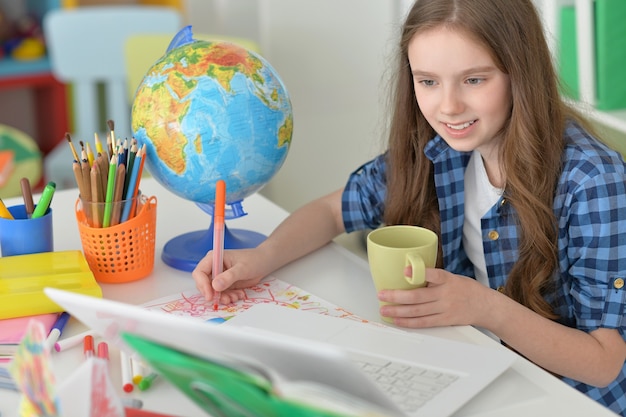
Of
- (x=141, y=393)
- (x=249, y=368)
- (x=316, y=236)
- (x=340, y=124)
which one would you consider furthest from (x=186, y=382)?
(x=340, y=124)

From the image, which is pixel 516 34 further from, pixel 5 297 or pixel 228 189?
pixel 5 297

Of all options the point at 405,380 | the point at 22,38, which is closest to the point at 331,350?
the point at 405,380

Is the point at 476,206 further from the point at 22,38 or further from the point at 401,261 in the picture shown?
the point at 22,38

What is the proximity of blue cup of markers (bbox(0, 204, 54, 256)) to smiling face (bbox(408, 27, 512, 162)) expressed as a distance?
57cm

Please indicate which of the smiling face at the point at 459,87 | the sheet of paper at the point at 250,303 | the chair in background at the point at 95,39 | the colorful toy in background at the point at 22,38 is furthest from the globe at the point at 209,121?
the colorful toy in background at the point at 22,38

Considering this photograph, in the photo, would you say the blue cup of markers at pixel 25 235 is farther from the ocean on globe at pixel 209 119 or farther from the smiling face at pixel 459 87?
the smiling face at pixel 459 87

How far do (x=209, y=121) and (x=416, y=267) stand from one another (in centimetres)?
36

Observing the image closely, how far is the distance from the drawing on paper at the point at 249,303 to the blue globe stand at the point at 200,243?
0.31ft

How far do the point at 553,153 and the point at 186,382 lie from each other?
0.72 metres

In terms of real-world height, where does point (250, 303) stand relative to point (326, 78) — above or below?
below

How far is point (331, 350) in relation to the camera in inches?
22.8

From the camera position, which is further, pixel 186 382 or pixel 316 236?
pixel 316 236

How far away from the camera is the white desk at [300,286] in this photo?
0.89m

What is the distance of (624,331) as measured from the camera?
1.16 metres
